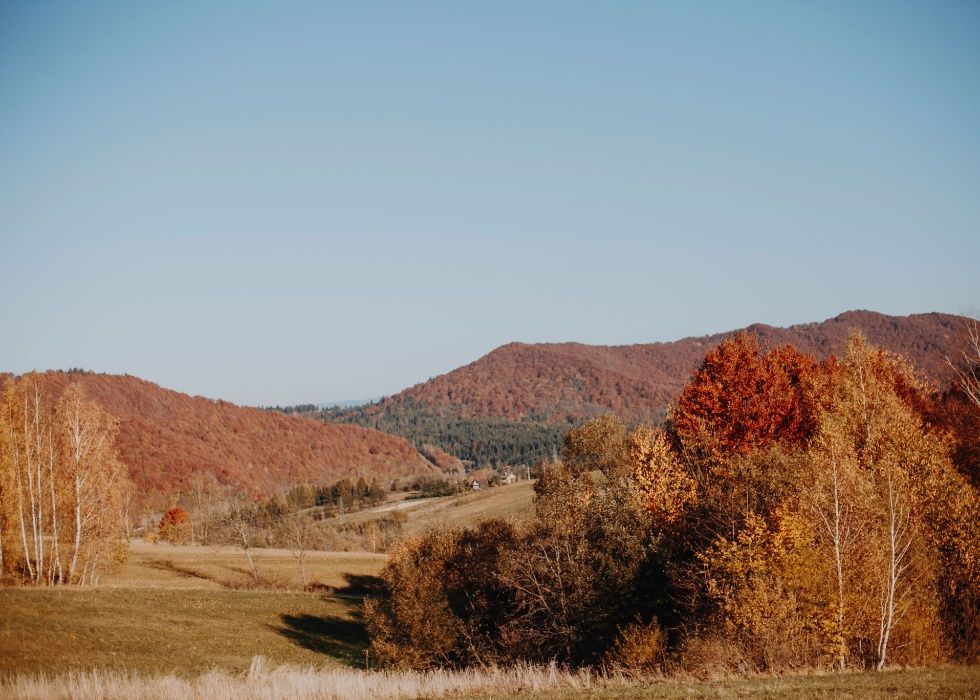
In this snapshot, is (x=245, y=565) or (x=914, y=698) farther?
(x=245, y=565)

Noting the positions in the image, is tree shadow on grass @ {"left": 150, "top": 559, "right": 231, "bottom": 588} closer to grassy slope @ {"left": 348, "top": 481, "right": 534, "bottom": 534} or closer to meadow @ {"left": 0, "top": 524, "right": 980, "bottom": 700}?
meadow @ {"left": 0, "top": 524, "right": 980, "bottom": 700}

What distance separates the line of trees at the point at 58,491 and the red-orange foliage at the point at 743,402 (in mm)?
43185

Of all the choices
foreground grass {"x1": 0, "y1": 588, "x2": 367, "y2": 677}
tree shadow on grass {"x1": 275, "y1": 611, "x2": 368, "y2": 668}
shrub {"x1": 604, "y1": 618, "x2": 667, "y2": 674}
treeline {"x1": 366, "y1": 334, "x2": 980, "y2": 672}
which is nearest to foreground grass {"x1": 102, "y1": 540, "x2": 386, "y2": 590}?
foreground grass {"x1": 0, "y1": 588, "x2": 367, "y2": 677}

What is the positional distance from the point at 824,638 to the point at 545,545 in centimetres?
1605

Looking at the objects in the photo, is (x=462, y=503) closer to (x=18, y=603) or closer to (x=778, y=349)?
(x=778, y=349)

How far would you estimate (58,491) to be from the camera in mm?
49094

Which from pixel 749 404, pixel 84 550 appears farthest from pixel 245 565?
pixel 749 404

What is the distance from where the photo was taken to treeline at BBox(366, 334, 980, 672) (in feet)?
90.6

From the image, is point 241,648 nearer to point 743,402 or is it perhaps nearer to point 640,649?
point 640,649

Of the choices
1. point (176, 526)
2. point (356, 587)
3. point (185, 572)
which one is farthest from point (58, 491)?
point (176, 526)

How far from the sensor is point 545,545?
39.7 metres

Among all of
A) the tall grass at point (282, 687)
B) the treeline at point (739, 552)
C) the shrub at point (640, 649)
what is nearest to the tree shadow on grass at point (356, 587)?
the treeline at point (739, 552)

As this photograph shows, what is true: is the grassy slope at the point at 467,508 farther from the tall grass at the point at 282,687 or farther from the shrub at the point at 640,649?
the tall grass at the point at 282,687

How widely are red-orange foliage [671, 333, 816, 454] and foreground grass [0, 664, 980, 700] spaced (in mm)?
30488
